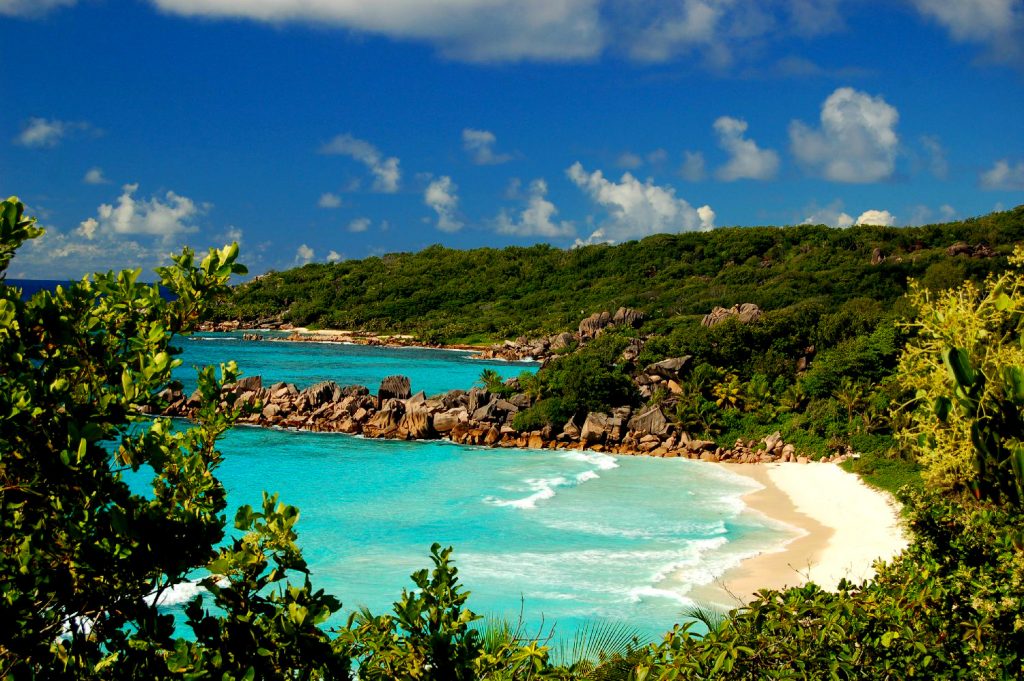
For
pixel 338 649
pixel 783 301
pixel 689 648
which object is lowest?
pixel 689 648

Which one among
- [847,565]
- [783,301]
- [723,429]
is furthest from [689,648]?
[783,301]

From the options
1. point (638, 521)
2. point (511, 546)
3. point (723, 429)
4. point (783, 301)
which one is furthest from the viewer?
point (783, 301)

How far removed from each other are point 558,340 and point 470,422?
39201 mm

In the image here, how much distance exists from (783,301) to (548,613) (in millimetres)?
48473

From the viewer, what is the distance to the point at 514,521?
23.7 metres

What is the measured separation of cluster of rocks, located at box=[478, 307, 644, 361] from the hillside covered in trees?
3165 mm

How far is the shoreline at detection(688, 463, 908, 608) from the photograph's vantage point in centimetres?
1711

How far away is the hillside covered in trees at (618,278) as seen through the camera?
65.3 m

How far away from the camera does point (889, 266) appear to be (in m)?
68.1

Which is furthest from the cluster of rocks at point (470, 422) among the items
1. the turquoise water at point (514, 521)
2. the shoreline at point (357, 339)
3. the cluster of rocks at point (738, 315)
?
the shoreline at point (357, 339)

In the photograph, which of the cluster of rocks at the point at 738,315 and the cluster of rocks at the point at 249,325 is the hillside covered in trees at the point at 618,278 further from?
the cluster of rocks at the point at 738,315

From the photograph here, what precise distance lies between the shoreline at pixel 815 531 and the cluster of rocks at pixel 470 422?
3.03m

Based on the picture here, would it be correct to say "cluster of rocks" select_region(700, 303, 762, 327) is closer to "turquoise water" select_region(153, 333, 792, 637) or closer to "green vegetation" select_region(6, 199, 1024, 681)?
"turquoise water" select_region(153, 333, 792, 637)

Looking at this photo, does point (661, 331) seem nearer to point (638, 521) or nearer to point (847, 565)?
point (638, 521)
